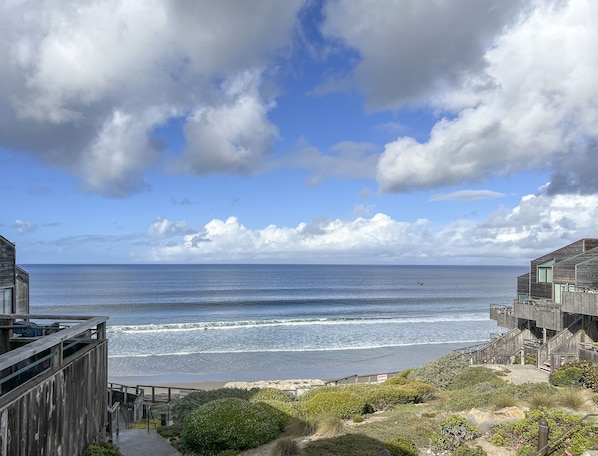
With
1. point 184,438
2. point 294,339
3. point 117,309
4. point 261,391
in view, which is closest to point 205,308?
point 117,309

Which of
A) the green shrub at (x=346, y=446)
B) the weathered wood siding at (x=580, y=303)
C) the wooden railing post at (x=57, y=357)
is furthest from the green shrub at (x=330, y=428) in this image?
the weathered wood siding at (x=580, y=303)

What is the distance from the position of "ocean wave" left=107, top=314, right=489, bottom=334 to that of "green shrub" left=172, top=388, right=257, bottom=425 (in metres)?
38.3

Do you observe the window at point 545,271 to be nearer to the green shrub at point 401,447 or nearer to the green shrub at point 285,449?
the green shrub at point 401,447

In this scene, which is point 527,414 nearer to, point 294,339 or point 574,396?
point 574,396

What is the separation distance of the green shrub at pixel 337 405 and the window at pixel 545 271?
23.5 metres

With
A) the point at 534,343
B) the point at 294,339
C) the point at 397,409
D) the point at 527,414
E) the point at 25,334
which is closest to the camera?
the point at 25,334

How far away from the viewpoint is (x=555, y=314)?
29531mm

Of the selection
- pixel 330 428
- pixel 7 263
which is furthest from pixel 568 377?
pixel 7 263

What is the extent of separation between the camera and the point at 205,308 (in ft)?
255

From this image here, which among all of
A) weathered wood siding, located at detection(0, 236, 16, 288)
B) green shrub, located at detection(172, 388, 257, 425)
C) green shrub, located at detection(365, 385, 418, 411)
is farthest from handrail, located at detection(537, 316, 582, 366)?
weathered wood siding, located at detection(0, 236, 16, 288)

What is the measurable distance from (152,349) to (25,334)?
35584 mm

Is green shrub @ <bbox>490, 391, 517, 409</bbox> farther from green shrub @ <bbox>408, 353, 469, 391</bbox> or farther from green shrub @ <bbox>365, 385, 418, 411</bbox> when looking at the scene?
green shrub @ <bbox>408, 353, 469, 391</bbox>

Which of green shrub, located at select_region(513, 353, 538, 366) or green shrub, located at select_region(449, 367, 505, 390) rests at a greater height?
green shrub, located at select_region(449, 367, 505, 390)

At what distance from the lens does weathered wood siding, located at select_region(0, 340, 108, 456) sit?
21.4 ft
